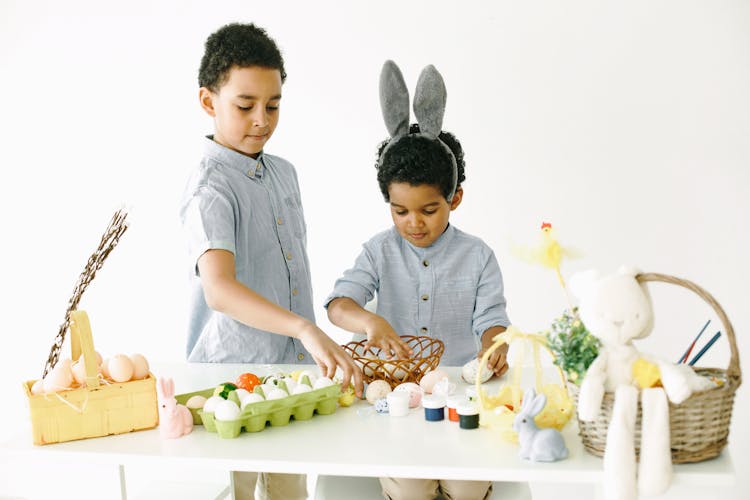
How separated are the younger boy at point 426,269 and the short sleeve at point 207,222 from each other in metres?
0.34

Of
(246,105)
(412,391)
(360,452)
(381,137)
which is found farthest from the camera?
(381,137)

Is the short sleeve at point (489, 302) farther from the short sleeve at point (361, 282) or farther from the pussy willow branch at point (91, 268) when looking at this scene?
the pussy willow branch at point (91, 268)

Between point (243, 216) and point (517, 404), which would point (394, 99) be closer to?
point (243, 216)

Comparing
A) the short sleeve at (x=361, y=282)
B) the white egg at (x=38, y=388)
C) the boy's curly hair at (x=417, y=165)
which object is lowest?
the white egg at (x=38, y=388)

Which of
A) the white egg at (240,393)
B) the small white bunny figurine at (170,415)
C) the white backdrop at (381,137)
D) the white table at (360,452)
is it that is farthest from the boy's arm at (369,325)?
the white backdrop at (381,137)

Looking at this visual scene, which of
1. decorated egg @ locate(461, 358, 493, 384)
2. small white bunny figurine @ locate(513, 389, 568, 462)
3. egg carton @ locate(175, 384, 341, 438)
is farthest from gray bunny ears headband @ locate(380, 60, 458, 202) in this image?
small white bunny figurine @ locate(513, 389, 568, 462)

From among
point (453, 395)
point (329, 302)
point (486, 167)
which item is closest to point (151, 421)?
point (453, 395)

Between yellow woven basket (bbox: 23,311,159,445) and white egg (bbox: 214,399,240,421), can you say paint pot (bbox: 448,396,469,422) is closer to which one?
white egg (bbox: 214,399,240,421)

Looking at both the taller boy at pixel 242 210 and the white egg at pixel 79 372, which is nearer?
the white egg at pixel 79 372

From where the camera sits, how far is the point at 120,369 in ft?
4.37

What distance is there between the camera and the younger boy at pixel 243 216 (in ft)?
5.75

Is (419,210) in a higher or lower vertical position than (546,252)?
higher

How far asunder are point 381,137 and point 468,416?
1835 millimetres

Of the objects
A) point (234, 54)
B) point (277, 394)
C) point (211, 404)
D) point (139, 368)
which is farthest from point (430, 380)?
point (234, 54)
